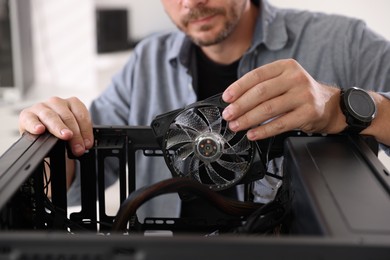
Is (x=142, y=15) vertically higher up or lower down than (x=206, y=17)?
lower down

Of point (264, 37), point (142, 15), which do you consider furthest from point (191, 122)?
point (142, 15)

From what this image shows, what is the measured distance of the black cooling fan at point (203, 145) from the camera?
0.72 m

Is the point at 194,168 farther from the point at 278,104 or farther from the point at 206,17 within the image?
the point at 206,17

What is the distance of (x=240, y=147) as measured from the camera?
2.38 ft

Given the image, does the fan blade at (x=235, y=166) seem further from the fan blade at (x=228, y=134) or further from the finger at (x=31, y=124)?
the finger at (x=31, y=124)

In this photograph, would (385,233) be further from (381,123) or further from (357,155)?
(381,123)

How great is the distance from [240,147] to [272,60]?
0.61 metres

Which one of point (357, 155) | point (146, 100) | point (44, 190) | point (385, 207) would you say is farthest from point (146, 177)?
point (385, 207)

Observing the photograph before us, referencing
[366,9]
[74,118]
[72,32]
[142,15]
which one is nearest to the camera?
[74,118]

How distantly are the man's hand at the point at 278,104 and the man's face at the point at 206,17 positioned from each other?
453mm

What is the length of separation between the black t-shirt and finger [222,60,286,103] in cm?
59

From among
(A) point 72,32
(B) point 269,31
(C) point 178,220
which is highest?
(B) point 269,31

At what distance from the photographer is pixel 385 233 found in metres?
0.45

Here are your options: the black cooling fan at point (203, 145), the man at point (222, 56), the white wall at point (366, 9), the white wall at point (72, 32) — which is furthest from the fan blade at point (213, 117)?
the white wall at point (366, 9)
